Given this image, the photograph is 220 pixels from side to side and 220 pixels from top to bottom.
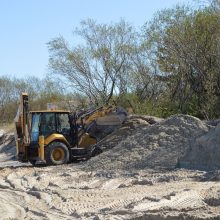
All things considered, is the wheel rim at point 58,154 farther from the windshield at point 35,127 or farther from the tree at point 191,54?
the tree at point 191,54

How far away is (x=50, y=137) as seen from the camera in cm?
1798

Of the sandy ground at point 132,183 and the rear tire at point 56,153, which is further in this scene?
the rear tire at point 56,153

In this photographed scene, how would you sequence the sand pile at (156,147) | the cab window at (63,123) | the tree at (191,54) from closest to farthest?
the sand pile at (156,147), the cab window at (63,123), the tree at (191,54)

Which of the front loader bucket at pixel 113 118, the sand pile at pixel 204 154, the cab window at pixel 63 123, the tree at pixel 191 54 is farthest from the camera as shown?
the tree at pixel 191 54

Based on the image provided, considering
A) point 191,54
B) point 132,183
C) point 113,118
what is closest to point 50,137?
point 113,118

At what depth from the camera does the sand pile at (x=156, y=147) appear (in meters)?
14.9

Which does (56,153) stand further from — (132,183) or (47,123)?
(132,183)

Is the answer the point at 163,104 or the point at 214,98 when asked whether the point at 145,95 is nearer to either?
the point at 163,104

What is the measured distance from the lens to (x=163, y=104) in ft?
92.7

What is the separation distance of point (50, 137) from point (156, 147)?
4.10m

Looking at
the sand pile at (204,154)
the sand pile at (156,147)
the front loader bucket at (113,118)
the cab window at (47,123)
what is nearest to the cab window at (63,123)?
the cab window at (47,123)

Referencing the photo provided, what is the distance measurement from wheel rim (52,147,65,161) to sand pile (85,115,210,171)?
1.70m

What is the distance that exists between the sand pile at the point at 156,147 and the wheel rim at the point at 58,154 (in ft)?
5.58

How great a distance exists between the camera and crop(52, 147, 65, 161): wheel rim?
18.1 m
